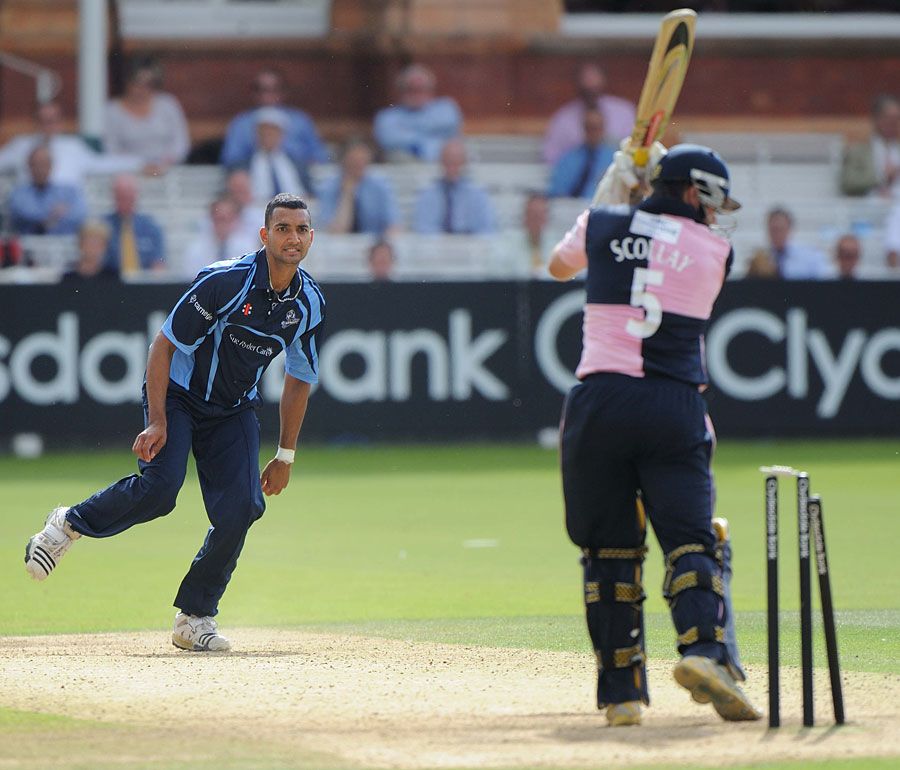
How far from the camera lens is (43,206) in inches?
742

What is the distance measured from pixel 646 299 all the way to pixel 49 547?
3178 millimetres

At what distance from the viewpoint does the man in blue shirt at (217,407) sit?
8.19 meters

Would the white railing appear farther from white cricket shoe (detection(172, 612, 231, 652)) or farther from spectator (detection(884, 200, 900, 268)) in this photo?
white cricket shoe (detection(172, 612, 231, 652))

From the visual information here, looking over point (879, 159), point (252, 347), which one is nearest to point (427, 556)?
point (252, 347)

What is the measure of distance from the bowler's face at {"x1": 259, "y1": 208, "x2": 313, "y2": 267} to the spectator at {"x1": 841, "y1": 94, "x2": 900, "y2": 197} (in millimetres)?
14244

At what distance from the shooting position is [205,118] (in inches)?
926

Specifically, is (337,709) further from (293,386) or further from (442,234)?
(442,234)

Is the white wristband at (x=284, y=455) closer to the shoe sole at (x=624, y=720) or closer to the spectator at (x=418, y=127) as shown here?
the shoe sole at (x=624, y=720)

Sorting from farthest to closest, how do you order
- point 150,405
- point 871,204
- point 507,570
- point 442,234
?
point 871,204 → point 442,234 → point 507,570 → point 150,405

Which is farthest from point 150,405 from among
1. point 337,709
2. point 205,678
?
point 337,709

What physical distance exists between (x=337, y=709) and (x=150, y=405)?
6.35 feet

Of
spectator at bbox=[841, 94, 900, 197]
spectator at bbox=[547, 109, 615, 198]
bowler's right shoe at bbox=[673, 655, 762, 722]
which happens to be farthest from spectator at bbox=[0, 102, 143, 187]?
bowler's right shoe at bbox=[673, 655, 762, 722]

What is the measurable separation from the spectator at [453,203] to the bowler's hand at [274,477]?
10.8 metres

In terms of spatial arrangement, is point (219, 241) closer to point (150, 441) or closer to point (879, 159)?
point (879, 159)
